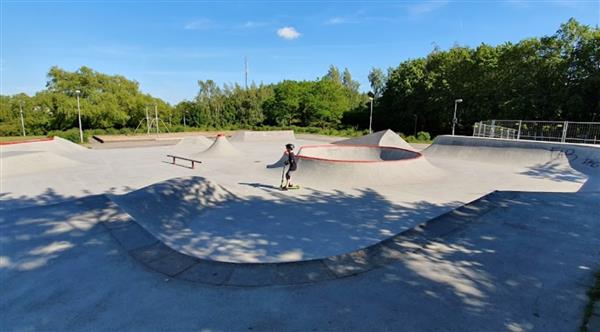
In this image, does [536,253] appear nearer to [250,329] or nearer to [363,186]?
[250,329]

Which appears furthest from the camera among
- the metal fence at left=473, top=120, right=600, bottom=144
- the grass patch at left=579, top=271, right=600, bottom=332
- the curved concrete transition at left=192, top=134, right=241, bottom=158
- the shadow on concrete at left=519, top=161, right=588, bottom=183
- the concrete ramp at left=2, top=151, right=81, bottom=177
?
the curved concrete transition at left=192, top=134, right=241, bottom=158

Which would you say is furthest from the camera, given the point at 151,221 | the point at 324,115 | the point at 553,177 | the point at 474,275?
the point at 324,115

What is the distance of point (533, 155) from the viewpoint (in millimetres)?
15156

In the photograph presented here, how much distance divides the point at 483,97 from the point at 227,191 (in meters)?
35.3

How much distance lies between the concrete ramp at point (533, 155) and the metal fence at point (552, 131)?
199 centimetres

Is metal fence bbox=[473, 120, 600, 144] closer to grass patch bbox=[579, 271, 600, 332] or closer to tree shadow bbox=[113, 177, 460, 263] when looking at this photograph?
tree shadow bbox=[113, 177, 460, 263]

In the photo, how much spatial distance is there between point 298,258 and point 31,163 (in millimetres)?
15521

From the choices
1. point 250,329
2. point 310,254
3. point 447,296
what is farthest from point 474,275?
point 250,329

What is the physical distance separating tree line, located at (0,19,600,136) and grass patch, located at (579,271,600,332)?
2952 cm

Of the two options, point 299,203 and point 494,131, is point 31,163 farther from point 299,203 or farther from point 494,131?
point 494,131

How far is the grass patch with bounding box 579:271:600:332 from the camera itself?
304 cm

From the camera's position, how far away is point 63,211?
686 cm

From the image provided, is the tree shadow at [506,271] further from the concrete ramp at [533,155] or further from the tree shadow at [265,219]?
the concrete ramp at [533,155]

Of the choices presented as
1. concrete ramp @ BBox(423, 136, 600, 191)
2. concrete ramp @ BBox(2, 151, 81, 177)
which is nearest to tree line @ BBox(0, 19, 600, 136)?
concrete ramp @ BBox(423, 136, 600, 191)
